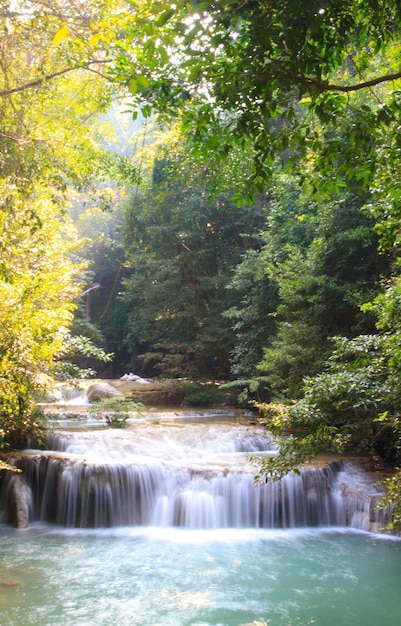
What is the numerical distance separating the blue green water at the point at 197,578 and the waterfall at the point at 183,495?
0.37 meters

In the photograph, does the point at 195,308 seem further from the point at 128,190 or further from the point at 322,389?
the point at 322,389

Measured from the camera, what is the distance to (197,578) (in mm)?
7230

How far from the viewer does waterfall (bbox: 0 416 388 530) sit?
9625 mm

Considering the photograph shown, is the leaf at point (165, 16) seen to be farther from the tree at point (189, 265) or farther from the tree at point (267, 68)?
the tree at point (189, 265)

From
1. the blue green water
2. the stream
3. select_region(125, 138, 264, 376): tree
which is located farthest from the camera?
select_region(125, 138, 264, 376): tree

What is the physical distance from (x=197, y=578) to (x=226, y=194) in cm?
905

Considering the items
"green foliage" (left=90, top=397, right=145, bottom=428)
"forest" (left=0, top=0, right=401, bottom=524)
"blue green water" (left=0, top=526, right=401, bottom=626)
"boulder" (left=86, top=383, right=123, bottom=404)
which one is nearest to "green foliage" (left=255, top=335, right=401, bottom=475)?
"forest" (left=0, top=0, right=401, bottom=524)

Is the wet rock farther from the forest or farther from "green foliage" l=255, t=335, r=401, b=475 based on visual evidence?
"green foliage" l=255, t=335, r=401, b=475

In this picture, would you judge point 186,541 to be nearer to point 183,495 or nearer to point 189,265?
point 183,495

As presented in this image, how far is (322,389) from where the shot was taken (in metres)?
5.04

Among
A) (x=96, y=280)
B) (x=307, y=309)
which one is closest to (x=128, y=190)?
(x=96, y=280)

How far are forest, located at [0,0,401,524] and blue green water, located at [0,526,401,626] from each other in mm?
1584

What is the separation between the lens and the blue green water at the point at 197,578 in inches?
243

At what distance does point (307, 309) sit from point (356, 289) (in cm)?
146
